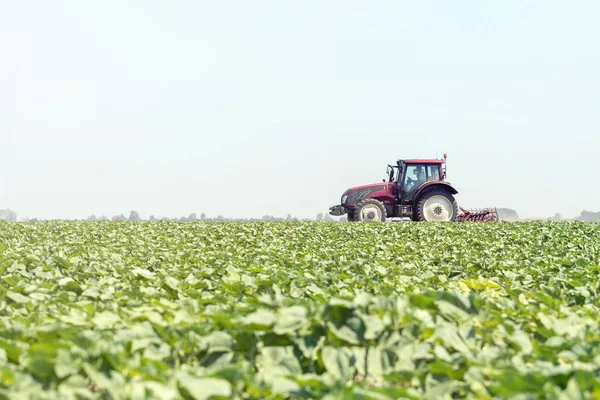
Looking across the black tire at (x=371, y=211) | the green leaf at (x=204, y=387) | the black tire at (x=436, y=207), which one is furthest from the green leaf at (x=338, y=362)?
the black tire at (x=436, y=207)

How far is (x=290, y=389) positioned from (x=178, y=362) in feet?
2.51

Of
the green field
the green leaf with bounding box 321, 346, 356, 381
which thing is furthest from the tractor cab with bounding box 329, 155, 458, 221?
the green leaf with bounding box 321, 346, 356, 381

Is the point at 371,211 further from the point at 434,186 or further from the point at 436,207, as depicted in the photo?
the point at 434,186

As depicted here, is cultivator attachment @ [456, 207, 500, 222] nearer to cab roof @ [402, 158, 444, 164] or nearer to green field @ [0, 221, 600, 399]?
cab roof @ [402, 158, 444, 164]

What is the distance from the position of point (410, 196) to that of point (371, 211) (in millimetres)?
1820

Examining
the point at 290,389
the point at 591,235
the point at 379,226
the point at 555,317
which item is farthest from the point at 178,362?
the point at 591,235

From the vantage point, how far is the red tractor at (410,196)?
20.2m

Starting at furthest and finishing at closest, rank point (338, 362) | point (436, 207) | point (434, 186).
→ point (434, 186)
point (436, 207)
point (338, 362)

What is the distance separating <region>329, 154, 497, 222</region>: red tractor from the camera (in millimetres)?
20203

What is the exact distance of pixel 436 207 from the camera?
2055 cm

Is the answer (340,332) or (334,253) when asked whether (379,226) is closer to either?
(334,253)

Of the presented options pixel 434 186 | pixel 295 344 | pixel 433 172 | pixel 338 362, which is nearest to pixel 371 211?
pixel 434 186

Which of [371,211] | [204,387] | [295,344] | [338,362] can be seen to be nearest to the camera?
[204,387]

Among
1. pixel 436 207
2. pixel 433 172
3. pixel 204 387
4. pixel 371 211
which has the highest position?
pixel 433 172
